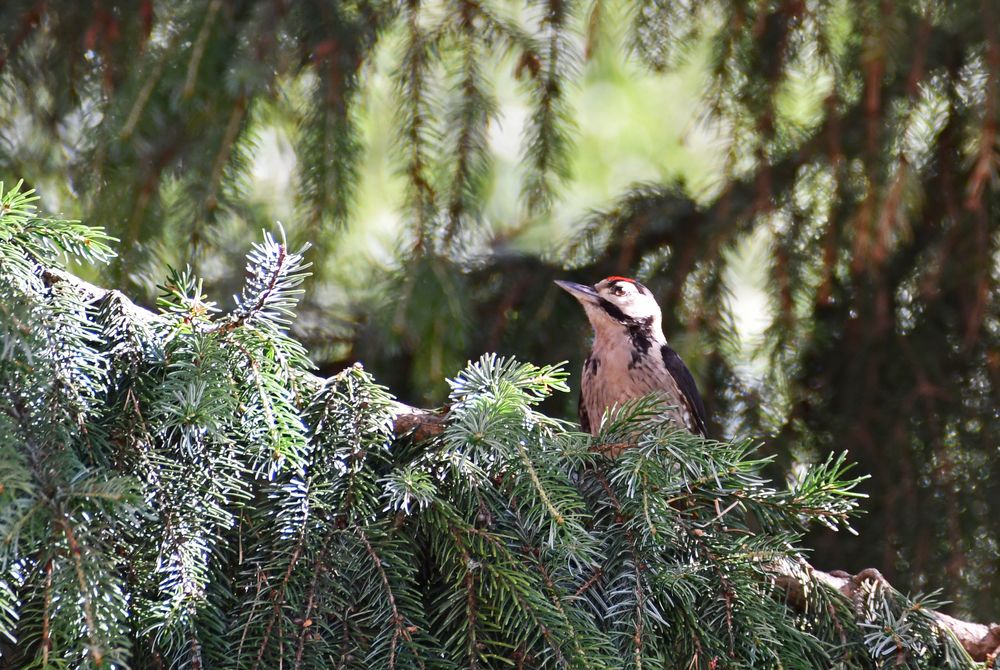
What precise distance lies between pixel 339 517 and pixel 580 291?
2.32 m

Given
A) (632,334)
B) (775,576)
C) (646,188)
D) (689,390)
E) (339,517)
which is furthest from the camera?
(646,188)

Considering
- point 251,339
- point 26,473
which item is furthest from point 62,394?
point 251,339

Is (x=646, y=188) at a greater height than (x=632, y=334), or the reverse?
(x=646, y=188)

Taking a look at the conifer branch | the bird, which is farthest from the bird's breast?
the conifer branch

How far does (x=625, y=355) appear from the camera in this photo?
4.06 metres

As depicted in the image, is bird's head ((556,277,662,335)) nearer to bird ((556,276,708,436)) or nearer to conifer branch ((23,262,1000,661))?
bird ((556,276,708,436))

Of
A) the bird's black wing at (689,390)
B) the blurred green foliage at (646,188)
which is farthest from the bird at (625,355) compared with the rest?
the blurred green foliage at (646,188)

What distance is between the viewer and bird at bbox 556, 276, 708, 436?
3898mm

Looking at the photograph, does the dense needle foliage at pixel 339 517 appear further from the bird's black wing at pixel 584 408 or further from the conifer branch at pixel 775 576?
the bird's black wing at pixel 584 408

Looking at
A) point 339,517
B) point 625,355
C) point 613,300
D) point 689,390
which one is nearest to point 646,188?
point 613,300

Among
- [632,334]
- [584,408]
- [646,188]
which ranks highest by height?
[646,188]

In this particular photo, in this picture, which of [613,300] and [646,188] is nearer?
[613,300]

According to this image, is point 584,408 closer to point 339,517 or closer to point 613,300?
point 613,300

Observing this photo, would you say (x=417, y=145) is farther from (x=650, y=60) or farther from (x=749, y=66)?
(x=749, y=66)
